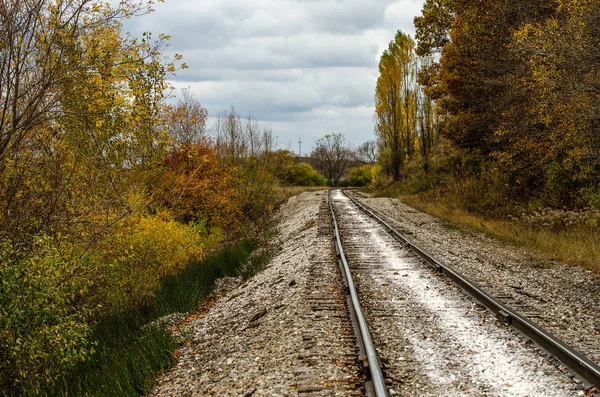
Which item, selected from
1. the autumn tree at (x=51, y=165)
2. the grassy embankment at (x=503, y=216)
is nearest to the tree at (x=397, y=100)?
the grassy embankment at (x=503, y=216)

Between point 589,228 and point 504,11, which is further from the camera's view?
point 504,11

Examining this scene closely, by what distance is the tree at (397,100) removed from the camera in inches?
1676

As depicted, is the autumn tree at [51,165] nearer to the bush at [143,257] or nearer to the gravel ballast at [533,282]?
the bush at [143,257]

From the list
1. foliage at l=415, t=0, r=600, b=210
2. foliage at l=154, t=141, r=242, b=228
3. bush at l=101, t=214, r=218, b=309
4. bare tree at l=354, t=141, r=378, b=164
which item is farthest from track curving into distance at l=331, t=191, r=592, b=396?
bare tree at l=354, t=141, r=378, b=164

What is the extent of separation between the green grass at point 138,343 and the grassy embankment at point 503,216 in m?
7.92

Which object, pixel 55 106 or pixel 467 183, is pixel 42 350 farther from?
pixel 467 183

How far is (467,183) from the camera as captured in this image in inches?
1017

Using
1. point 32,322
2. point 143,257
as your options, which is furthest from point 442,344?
point 143,257

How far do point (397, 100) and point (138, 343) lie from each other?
3959cm

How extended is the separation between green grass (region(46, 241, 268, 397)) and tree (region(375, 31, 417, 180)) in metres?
32.6

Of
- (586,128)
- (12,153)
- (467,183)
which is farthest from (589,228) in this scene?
(12,153)

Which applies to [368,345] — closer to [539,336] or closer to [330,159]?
[539,336]

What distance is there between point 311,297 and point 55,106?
538cm

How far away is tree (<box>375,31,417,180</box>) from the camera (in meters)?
42.6
